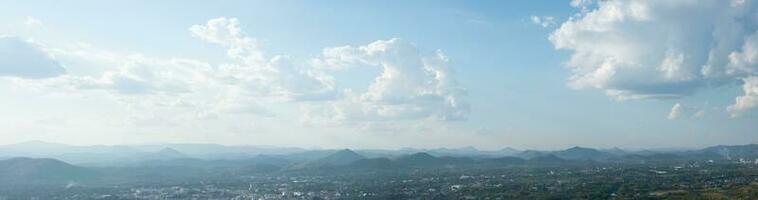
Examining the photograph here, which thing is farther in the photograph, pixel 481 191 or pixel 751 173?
pixel 751 173

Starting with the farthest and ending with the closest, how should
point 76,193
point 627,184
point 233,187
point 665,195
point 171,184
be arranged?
point 171,184, point 233,187, point 76,193, point 627,184, point 665,195

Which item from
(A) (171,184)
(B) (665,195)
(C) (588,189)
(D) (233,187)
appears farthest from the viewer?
(A) (171,184)

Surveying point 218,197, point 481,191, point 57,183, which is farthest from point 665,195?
point 57,183

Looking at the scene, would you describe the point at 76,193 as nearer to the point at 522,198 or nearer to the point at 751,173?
the point at 522,198

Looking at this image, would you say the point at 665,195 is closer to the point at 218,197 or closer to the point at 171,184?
the point at 218,197

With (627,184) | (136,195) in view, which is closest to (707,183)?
(627,184)

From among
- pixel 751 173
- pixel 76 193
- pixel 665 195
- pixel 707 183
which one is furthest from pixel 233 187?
pixel 751 173

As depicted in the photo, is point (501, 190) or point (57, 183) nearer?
point (501, 190)

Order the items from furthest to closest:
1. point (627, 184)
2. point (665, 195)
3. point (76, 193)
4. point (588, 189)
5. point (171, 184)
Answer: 1. point (171, 184)
2. point (76, 193)
3. point (627, 184)
4. point (588, 189)
5. point (665, 195)
